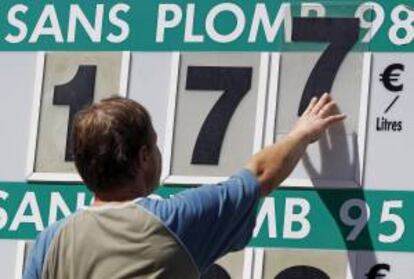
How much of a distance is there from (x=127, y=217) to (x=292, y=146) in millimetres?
517

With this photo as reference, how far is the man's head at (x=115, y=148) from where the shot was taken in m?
2.24

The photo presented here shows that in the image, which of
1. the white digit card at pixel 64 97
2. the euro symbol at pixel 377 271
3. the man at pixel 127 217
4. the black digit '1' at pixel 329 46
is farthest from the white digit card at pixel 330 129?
the man at pixel 127 217

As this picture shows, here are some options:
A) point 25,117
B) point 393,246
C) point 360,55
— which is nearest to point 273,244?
point 393,246

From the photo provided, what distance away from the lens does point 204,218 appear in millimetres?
2281

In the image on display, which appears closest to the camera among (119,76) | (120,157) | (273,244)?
(120,157)

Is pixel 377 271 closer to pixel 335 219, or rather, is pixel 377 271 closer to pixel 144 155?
pixel 335 219

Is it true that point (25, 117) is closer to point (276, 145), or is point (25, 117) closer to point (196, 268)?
point (276, 145)

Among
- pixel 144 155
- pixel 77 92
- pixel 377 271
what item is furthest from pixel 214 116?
pixel 144 155

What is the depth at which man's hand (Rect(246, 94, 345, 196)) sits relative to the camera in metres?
2.50

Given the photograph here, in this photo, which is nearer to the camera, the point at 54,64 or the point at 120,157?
the point at 120,157

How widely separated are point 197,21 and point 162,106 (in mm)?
213

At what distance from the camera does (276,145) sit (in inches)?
103

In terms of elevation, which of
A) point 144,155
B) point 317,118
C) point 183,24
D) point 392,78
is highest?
point 183,24

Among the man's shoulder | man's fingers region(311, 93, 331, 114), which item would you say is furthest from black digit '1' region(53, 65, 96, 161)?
the man's shoulder
